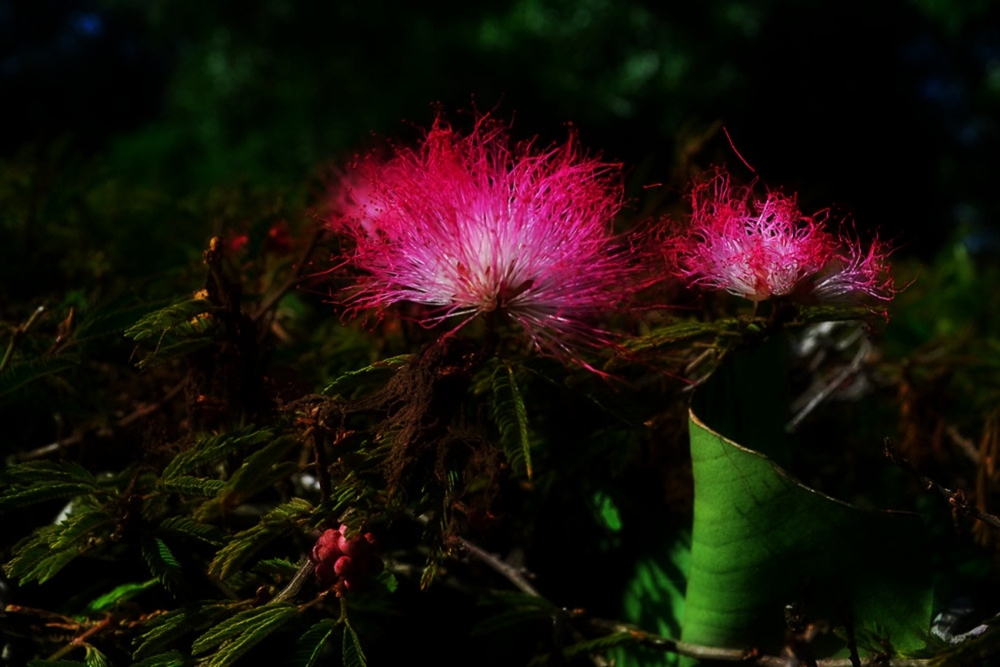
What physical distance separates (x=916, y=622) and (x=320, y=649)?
0.56 meters

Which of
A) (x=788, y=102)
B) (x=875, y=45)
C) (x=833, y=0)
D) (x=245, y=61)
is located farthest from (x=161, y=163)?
(x=875, y=45)

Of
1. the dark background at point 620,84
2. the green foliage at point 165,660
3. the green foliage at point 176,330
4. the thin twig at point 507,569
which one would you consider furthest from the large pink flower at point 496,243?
the dark background at point 620,84

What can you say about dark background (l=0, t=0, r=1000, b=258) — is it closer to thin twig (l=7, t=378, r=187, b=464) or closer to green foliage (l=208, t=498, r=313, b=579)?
thin twig (l=7, t=378, r=187, b=464)

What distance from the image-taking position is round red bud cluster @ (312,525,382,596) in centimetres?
73

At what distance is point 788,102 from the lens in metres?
9.27

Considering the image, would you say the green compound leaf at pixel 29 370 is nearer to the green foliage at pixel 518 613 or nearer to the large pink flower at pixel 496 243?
the large pink flower at pixel 496 243

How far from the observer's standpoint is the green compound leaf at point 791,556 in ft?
2.56

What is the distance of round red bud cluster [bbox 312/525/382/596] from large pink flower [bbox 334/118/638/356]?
228 mm

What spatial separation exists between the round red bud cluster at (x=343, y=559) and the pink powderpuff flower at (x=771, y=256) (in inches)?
16.5

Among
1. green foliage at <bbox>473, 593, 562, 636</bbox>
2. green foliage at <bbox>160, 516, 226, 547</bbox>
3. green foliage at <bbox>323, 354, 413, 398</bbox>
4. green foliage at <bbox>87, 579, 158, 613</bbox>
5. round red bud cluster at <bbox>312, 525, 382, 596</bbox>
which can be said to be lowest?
green foliage at <bbox>473, 593, 562, 636</bbox>

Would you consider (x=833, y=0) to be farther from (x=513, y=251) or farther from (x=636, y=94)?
(x=513, y=251)

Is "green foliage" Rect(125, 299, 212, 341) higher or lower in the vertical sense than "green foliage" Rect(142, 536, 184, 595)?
higher

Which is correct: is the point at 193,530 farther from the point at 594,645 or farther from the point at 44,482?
the point at 594,645

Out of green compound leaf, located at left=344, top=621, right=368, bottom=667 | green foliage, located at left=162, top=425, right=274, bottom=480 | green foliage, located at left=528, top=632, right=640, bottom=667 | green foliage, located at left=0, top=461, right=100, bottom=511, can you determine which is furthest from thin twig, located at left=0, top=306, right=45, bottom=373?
green foliage, located at left=528, top=632, right=640, bottom=667
